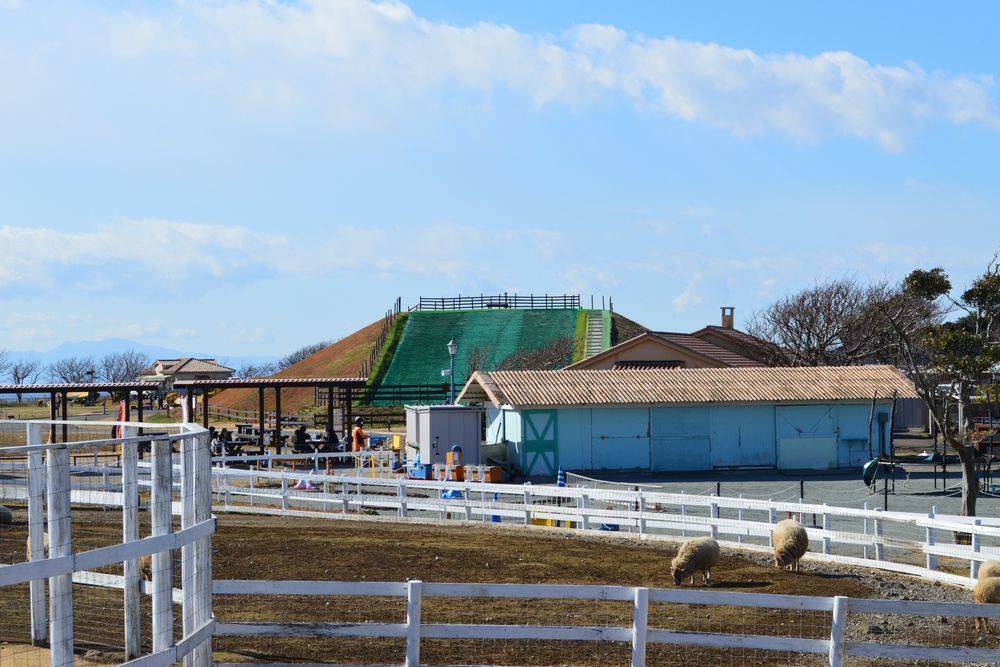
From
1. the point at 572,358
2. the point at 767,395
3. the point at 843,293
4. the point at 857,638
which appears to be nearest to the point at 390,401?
the point at 572,358

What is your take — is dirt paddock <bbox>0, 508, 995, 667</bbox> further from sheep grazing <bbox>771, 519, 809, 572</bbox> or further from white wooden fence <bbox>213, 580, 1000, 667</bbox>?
white wooden fence <bbox>213, 580, 1000, 667</bbox>

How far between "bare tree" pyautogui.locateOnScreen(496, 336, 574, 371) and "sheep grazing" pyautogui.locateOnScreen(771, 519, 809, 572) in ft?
192

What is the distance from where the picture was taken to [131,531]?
9758 millimetres

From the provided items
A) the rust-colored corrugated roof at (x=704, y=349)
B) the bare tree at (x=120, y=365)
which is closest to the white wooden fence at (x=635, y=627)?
the rust-colored corrugated roof at (x=704, y=349)

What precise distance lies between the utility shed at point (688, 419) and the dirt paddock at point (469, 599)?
1437 centimetres

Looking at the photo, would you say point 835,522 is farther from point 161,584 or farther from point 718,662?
point 161,584

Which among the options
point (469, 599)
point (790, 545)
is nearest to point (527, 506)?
point (790, 545)

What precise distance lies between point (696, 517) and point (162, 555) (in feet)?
46.1

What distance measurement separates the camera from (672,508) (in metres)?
28.2

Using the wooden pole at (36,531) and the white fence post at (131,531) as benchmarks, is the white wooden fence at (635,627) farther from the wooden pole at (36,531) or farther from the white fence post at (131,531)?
the wooden pole at (36,531)

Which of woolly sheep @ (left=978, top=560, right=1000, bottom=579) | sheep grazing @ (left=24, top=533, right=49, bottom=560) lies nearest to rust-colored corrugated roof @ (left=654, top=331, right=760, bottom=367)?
woolly sheep @ (left=978, top=560, right=1000, bottom=579)

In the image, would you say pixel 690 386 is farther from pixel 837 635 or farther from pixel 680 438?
pixel 837 635

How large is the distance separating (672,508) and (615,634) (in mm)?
17687

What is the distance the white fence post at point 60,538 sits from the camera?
8.52 meters
